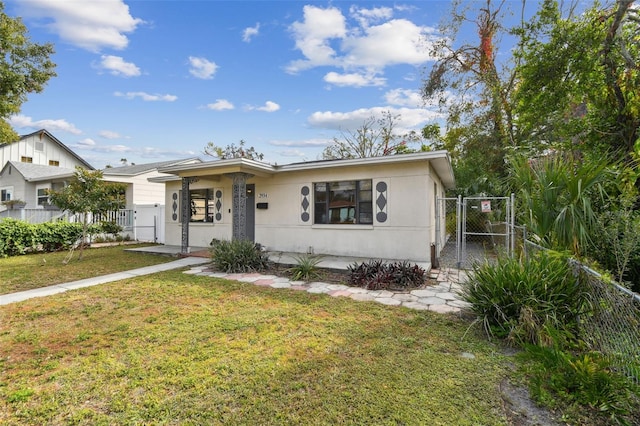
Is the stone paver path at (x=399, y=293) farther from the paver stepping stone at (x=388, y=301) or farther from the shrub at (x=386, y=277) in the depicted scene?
the shrub at (x=386, y=277)

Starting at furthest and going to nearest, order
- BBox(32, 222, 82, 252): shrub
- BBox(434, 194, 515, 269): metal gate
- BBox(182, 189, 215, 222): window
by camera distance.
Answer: BBox(182, 189, 215, 222): window < BBox(32, 222, 82, 252): shrub < BBox(434, 194, 515, 269): metal gate

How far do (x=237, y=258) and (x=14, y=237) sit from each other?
27.3ft

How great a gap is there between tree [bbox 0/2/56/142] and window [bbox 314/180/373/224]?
1376cm

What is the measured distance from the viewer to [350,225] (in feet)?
28.3

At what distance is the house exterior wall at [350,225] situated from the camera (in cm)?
780

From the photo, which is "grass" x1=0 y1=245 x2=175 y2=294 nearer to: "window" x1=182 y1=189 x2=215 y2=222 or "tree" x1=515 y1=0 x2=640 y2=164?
"window" x1=182 y1=189 x2=215 y2=222

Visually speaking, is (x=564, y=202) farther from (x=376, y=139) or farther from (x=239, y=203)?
(x=376, y=139)

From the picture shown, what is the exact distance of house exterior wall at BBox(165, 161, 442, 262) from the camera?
780cm

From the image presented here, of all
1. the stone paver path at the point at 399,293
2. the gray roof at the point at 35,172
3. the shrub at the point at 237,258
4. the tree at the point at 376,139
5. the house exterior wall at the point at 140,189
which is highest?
the tree at the point at 376,139

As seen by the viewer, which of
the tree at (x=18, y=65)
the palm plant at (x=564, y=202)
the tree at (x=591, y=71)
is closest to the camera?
the palm plant at (x=564, y=202)

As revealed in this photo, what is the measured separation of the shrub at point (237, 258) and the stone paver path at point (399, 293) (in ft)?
0.95

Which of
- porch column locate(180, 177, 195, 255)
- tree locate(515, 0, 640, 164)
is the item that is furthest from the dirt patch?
porch column locate(180, 177, 195, 255)

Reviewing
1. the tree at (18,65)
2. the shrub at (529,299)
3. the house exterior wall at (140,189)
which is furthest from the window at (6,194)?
the shrub at (529,299)

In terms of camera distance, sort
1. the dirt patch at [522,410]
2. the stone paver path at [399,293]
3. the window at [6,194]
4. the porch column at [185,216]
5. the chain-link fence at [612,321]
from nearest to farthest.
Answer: the dirt patch at [522,410], the chain-link fence at [612,321], the stone paver path at [399,293], the porch column at [185,216], the window at [6,194]
